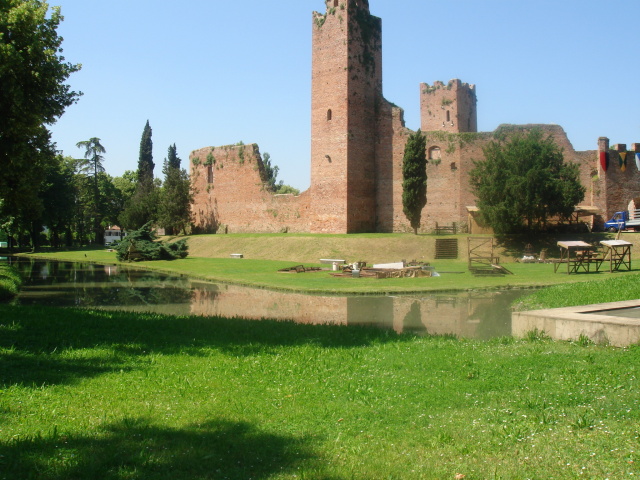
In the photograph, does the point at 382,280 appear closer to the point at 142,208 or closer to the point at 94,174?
the point at 142,208

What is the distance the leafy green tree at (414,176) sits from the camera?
111 feet

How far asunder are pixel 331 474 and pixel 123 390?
276cm

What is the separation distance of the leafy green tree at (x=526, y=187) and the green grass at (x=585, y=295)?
49.0ft

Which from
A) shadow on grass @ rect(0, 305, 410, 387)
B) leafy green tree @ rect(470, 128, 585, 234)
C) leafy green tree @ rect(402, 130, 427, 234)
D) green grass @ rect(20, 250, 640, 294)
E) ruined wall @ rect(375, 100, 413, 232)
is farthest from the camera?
ruined wall @ rect(375, 100, 413, 232)

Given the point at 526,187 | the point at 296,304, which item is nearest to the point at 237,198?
the point at 526,187

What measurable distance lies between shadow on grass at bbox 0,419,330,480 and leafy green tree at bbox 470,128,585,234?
26.9 meters

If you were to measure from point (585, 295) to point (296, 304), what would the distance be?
23.6ft

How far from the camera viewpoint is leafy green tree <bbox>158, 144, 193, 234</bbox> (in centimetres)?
4666

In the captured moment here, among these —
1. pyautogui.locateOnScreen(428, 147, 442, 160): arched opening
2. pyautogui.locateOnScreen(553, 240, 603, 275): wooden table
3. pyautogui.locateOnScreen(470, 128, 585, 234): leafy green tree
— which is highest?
pyautogui.locateOnScreen(428, 147, 442, 160): arched opening

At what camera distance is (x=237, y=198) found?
4519 cm

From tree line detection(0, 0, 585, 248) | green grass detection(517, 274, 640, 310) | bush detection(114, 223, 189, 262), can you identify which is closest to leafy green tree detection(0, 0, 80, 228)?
tree line detection(0, 0, 585, 248)

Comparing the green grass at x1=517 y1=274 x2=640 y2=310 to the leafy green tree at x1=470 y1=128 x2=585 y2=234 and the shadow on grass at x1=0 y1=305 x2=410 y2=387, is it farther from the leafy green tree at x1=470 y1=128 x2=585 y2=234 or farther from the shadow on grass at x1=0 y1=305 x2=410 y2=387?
the leafy green tree at x1=470 y1=128 x2=585 y2=234

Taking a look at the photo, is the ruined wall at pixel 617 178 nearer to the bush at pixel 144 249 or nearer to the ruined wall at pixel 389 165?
the ruined wall at pixel 389 165

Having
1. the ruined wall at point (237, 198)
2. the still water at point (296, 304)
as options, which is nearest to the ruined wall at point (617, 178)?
the ruined wall at point (237, 198)
